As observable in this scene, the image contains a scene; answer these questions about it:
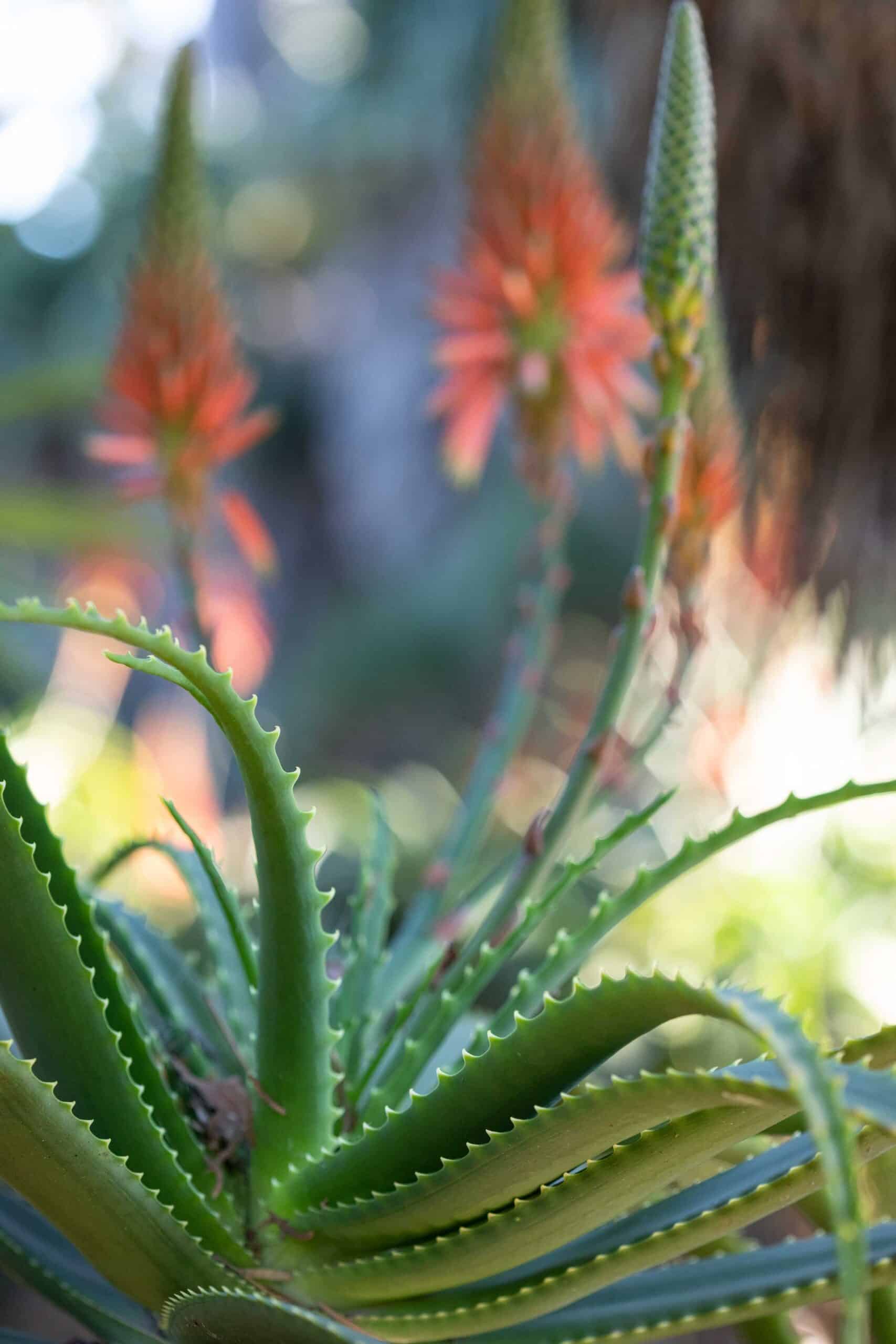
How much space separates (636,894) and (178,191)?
53cm

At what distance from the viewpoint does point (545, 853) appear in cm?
54

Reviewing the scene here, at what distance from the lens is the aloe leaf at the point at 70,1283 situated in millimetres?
439

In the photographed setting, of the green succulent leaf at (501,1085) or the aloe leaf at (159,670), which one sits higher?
the aloe leaf at (159,670)

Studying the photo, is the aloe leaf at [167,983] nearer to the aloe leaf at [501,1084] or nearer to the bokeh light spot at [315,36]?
the aloe leaf at [501,1084]

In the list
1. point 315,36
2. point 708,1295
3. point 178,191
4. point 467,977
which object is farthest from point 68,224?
point 708,1295

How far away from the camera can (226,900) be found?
460 millimetres

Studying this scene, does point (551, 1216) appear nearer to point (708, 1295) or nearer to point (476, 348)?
point (708, 1295)

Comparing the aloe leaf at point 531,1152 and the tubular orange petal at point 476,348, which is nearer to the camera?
the aloe leaf at point 531,1152

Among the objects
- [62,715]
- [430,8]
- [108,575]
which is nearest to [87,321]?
[430,8]

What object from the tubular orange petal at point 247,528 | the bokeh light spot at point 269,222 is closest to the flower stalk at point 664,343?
the tubular orange petal at point 247,528

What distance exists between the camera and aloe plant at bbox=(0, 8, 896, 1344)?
0.35 metres

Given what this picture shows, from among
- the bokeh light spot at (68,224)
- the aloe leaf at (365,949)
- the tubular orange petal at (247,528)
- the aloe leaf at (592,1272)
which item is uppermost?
the bokeh light spot at (68,224)

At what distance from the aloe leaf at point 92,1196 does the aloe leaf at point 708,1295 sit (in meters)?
0.12

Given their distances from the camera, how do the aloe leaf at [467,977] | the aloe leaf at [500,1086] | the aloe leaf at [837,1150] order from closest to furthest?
the aloe leaf at [837,1150], the aloe leaf at [500,1086], the aloe leaf at [467,977]
